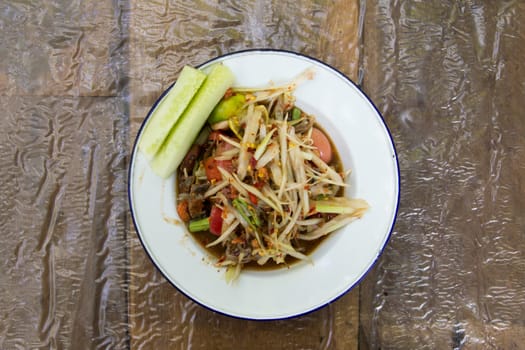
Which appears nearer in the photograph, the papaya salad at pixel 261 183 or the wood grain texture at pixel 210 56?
the papaya salad at pixel 261 183

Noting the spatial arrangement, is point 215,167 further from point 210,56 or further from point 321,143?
point 210,56

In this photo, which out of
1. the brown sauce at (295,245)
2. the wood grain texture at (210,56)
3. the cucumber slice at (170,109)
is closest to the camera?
the cucumber slice at (170,109)

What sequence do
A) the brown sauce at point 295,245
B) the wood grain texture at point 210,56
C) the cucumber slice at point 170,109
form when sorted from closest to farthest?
the cucumber slice at point 170,109
the brown sauce at point 295,245
the wood grain texture at point 210,56

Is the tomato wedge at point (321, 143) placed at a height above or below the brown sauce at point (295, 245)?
above

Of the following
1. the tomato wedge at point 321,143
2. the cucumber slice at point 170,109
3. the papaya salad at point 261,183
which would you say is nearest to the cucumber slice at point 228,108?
the papaya salad at point 261,183

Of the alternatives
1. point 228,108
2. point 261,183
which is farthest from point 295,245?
point 228,108

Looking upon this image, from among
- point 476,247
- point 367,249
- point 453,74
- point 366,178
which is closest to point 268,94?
point 366,178

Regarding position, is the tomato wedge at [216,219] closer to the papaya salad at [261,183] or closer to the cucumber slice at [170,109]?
the papaya salad at [261,183]
